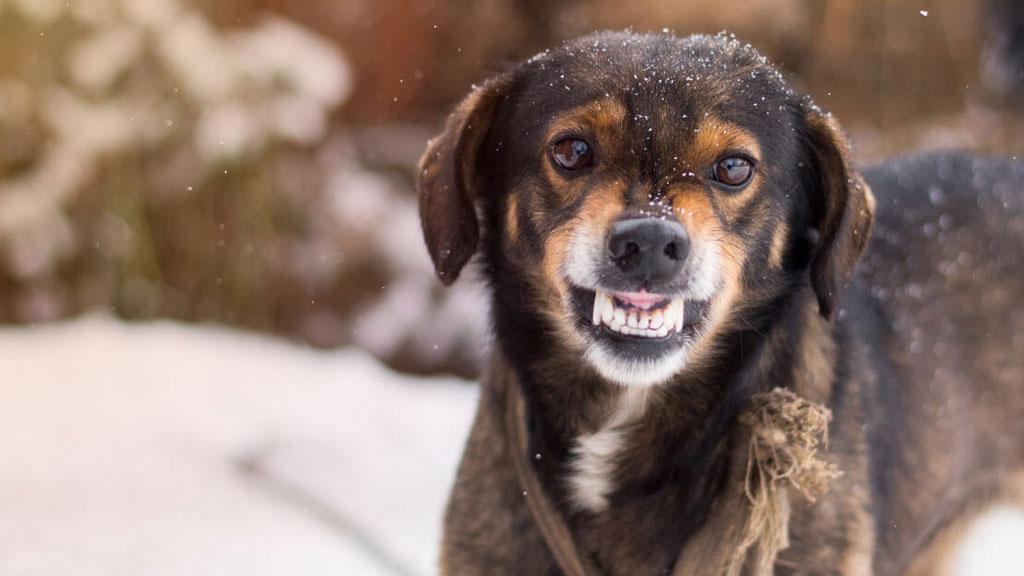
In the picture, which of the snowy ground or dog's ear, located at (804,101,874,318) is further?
the snowy ground

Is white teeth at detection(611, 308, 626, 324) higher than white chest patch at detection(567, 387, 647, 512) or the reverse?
higher

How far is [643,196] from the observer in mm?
2178

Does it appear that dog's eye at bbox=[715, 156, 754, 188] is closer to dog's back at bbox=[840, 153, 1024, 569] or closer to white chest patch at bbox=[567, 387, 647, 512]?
white chest patch at bbox=[567, 387, 647, 512]

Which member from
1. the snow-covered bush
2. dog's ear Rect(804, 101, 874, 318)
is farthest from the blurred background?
dog's ear Rect(804, 101, 874, 318)

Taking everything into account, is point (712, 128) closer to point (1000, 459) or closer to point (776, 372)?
point (776, 372)

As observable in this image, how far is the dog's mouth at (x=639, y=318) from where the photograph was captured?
2260 mm

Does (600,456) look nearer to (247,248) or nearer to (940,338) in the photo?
(940,338)

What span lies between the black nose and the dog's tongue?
0.08 meters

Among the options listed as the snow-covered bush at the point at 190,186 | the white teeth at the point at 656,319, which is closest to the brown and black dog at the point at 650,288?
the white teeth at the point at 656,319

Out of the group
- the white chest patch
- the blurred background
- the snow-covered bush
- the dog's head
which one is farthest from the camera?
the snow-covered bush

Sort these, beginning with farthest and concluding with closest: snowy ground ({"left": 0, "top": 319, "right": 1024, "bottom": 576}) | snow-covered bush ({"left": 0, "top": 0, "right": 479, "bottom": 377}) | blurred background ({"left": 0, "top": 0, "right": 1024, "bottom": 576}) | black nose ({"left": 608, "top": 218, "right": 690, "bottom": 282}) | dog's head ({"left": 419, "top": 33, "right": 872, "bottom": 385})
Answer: snow-covered bush ({"left": 0, "top": 0, "right": 479, "bottom": 377}), blurred background ({"left": 0, "top": 0, "right": 1024, "bottom": 576}), snowy ground ({"left": 0, "top": 319, "right": 1024, "bottom": 576}), dog's head ({"left": 419, "top": 33, "right": 872, "bottom": 385}), black nose ({"left": 608, "top": 218, "right": 690, "bottom": 282})

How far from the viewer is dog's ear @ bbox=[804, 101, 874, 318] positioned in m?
2.41

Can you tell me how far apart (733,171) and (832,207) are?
30cm

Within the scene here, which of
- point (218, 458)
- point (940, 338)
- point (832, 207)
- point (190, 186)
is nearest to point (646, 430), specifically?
point (832, 207)
